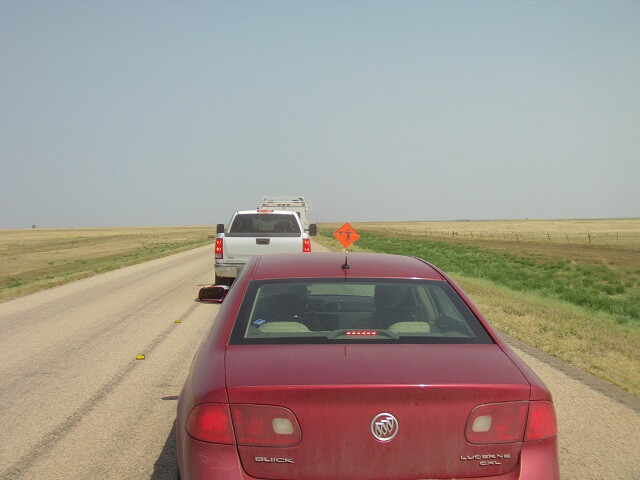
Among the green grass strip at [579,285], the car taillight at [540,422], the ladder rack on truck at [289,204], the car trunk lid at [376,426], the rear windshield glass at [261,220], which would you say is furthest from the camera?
the ladder rack on truck at [289,204]

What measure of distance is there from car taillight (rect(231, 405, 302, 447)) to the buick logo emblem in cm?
30

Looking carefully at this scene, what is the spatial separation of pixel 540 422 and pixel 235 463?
4.19 feet

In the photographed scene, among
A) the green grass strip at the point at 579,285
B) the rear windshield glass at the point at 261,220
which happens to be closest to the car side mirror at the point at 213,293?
the green grass strip at the point at 579,285

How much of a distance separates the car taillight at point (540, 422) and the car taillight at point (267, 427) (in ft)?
3.16

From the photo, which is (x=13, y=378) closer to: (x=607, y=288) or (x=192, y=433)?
(x=192, y=433)

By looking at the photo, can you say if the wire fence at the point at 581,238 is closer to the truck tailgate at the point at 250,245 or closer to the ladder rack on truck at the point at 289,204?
the ladder rack on truck at the point at 289,204

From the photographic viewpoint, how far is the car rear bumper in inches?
109

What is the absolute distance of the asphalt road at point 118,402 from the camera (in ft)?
15.7

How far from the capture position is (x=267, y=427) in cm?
277

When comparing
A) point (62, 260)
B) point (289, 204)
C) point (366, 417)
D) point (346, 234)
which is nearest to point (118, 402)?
point (366, 417)

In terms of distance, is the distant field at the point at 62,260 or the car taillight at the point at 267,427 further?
the distant field at the point at 62,260

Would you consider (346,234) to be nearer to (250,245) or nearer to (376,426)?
(250,245)

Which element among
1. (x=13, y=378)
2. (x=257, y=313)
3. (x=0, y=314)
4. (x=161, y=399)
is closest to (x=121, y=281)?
(x=0, y=314)

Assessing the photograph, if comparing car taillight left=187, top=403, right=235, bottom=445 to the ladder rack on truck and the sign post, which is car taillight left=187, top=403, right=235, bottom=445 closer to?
the sign post
